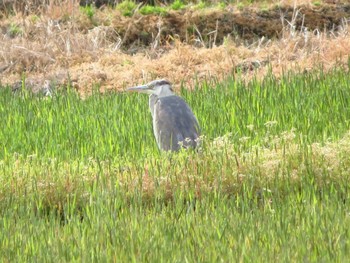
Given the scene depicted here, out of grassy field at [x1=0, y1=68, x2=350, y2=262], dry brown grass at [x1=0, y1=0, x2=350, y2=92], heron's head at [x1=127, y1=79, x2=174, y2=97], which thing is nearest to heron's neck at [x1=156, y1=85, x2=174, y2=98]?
heron's head at [x1=127, y1=79, x2=174, y2=97]

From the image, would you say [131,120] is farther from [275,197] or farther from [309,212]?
[309,212]

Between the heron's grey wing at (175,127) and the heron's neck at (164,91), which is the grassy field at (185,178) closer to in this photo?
the heron's grey wing at (175,127)

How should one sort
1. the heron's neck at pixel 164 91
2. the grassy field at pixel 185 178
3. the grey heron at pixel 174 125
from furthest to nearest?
the heron's neck at pixel 164 91
the grey heron at pixel 174 125
the grassy field at pixel 185 178

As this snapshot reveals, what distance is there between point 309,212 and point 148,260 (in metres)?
0.93

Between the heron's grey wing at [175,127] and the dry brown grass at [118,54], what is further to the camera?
the dry brown grass at [118,54]

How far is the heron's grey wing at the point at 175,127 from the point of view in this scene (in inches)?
273

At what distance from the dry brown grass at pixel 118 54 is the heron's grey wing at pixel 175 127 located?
283cm

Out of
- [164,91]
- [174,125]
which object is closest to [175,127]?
[174,125]

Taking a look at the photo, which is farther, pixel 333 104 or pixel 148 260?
pixel 333 104

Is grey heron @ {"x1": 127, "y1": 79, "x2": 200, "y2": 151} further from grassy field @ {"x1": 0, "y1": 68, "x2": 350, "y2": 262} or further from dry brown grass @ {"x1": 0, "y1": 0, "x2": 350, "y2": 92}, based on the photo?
dry brown grass @ {"x1": 0, "y1": 0, "x2": 350, "y2": 92}

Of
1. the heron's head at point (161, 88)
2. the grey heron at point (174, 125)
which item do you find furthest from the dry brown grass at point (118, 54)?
the grey heron at point (174, 125)

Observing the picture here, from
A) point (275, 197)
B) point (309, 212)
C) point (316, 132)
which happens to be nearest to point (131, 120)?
point (316, 132)

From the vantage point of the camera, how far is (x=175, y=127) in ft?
22.7

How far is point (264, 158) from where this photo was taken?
6.57 meters
